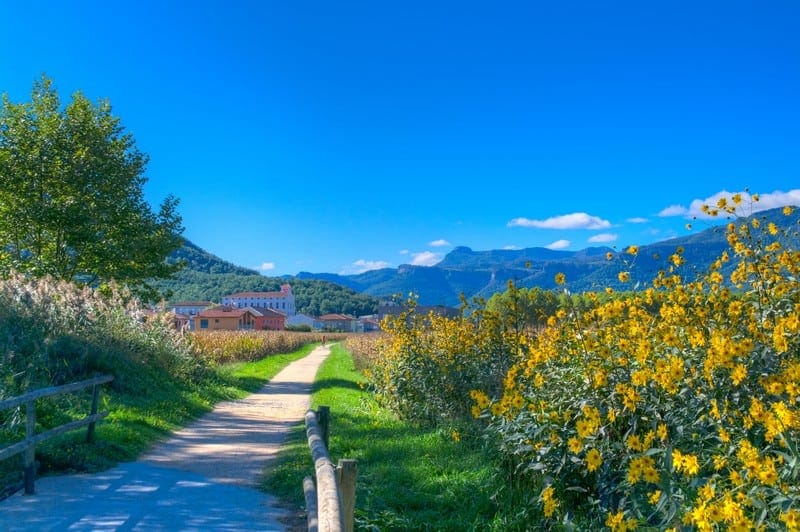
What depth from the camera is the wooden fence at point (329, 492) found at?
10.2ft

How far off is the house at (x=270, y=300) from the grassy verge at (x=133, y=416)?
14035cm

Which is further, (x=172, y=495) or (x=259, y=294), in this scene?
(x=259, y=294)

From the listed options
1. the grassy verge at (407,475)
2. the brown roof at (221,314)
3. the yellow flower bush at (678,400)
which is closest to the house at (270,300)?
the brown roof at (221,314)

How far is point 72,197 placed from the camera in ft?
65.1

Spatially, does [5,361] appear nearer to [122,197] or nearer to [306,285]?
[122,197]

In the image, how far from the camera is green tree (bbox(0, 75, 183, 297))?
64.0 ft

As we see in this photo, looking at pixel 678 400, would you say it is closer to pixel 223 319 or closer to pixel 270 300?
pixel 223 319

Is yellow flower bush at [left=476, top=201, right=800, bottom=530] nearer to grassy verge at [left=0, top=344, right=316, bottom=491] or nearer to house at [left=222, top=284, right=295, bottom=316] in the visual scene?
grassy verge at [left=0, top=344, right=316, bottom=491]

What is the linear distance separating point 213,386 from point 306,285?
182150mm

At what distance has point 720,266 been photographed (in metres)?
5.96

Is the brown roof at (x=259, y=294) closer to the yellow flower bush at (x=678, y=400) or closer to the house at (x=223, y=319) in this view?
the house at (x=223, y=319)

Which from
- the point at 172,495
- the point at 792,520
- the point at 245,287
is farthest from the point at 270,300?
the point at 792,520

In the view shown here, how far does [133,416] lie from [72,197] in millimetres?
11109

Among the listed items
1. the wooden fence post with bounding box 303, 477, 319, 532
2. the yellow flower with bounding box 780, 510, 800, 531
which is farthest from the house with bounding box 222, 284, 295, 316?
the yellow flower with bounding box 780, 510, 800, 531
